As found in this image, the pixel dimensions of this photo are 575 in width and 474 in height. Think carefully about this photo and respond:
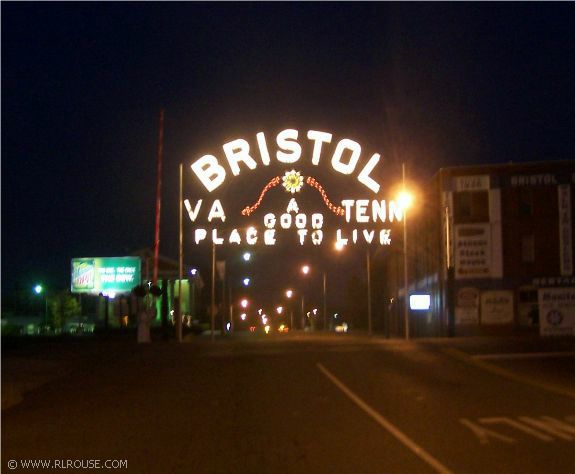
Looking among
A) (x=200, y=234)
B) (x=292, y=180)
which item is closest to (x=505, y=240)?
(x=292, y=180)

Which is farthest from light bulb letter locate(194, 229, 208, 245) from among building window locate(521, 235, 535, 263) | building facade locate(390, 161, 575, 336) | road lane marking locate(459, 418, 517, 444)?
road lane marking locate(459, 418, 517, 444)

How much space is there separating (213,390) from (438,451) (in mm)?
8107

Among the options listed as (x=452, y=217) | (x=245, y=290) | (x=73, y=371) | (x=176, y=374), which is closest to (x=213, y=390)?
(x=176, y=374)

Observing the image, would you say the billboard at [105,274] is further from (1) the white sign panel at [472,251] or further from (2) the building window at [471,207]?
(2) the building window at [471,207]

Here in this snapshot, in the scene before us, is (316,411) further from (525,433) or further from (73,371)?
(73,371)

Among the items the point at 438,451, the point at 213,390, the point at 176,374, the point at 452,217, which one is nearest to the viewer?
the point at 438,451

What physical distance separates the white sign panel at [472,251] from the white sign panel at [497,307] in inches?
43.7

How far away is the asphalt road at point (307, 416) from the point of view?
11.5 m

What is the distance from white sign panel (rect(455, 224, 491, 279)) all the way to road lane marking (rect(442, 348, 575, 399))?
726 inches

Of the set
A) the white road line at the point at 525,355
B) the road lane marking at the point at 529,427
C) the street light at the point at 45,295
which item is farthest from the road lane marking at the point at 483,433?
the street light at the point at 45,295

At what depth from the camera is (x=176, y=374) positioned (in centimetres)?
2286

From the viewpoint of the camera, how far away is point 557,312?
1410 inches

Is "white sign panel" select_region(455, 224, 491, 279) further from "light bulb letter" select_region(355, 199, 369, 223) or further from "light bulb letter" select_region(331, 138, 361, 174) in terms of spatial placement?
"light bulb letter" select_region(331, 138, 361, 174)

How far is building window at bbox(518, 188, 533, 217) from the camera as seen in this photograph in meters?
47.5
